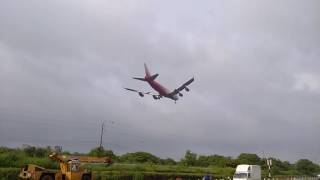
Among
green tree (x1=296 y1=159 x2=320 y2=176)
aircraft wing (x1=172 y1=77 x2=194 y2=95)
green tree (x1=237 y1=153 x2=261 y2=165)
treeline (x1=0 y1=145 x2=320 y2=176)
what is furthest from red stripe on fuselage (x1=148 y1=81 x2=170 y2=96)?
green tree (x1=296 y1=159 x2=320 y2=176)

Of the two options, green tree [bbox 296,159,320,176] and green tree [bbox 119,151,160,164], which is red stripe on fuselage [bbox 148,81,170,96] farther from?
green tree [bbox 296,159,320,176]

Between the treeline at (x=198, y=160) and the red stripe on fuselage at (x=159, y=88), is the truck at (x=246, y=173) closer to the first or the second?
the red stripe on fuselage at (x=159, y=88)

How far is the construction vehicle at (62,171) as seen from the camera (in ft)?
124

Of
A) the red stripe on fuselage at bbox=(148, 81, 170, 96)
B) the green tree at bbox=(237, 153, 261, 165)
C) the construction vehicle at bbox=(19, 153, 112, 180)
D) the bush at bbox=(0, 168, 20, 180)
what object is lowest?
the bush at bbox=(0, 168, 20, 180)

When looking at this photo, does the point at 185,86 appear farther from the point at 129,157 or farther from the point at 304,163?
the point at 304,163

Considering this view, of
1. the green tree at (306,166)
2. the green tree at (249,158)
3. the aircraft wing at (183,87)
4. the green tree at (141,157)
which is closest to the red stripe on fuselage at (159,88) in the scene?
the aircraft wing at (183,87)

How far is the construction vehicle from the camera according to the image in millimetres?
37812

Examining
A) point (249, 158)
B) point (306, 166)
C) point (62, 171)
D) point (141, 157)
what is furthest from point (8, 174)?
point (306, 166)

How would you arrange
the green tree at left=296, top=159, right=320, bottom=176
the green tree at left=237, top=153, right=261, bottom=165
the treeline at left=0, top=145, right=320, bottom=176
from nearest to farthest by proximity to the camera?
1. the treeline at left=0, top=145, right=320, bottom=176
2. the green tree at left=237, top=153, right=261, bottom=165
3. the green tree at left=296, top=159, right=320, bottom=176

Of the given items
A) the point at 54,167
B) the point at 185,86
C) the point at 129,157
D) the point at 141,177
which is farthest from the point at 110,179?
the point at 129,157

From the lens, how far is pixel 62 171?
4078 cm

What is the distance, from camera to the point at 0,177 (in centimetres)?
5538

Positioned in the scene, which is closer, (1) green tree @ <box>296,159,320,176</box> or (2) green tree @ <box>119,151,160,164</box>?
(2) green tree @ <box>119,151,160,164</box>

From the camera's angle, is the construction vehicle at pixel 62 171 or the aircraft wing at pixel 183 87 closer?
the construction vehicle at pixel 62 171
